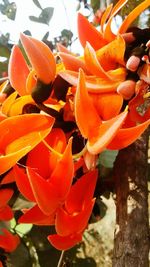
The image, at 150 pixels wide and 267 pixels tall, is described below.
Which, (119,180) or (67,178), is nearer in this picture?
(67,178)

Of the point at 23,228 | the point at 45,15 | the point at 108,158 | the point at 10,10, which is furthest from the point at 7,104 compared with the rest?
the point at 10,10

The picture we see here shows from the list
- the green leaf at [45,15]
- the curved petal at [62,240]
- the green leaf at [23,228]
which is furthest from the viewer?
the green leaf at [45,15]

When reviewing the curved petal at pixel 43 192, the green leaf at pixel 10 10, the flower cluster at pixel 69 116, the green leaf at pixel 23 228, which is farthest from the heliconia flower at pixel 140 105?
the green leaf at pixel 10 10

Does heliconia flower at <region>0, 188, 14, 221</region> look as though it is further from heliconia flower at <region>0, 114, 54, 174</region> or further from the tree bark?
the tree bark

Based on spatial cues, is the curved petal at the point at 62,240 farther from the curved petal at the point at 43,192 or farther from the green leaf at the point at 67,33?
the green leaf at the point at 67,33

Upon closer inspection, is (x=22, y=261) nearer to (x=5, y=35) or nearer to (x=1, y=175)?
(x=1, y=175)

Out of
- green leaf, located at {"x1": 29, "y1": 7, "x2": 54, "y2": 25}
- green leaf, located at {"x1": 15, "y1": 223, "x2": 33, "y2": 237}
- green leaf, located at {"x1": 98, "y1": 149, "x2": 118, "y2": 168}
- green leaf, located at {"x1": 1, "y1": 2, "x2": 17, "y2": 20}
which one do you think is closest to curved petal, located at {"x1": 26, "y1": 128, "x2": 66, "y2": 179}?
green leaf, located at {"x1": 98, "y1": 149, "x2": 118, "y2": 168}

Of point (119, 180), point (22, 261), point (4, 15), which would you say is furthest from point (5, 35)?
point (119, 180)

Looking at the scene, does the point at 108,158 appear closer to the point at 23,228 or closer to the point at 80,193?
the point at 80,193
